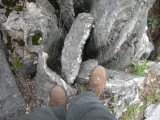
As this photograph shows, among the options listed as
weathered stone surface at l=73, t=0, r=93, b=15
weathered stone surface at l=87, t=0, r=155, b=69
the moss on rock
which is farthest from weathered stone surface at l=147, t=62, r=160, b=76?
the moss on rock

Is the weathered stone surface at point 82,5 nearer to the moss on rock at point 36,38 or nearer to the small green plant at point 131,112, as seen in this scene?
the moss on rock at point 36,38

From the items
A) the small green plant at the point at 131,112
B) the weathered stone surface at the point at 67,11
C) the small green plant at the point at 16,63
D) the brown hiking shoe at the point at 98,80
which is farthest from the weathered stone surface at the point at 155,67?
the small green plant at the point at 16,63

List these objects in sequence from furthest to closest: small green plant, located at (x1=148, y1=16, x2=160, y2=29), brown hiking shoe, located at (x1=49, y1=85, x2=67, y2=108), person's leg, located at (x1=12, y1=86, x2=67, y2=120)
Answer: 1. small green plant, located at (x1=148, y1=16, x2=160, y2=29)
2. brown hiking shoe, located at (x1=49, y1=85, x2=67, y2=108)
3. person's leg, located at (x1=12, y1=86, x2=67, y2=120)

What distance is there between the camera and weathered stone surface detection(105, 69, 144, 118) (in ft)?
11.0

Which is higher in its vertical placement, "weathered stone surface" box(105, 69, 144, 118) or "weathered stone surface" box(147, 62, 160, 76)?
"weathered stone surface" box(147, 62, 160, 76)

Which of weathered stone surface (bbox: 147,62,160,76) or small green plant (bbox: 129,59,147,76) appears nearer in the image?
small green plant (bbox: 129,59,147,76)

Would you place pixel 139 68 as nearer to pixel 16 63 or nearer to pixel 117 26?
pixel 117 26

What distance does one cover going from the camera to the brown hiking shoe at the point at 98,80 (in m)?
3.28

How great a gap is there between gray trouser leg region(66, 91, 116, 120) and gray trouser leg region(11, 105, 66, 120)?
32 cm

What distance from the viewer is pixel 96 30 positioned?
121 inches

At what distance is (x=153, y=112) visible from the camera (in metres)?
3.64

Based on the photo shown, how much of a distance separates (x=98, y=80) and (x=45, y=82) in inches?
48.5

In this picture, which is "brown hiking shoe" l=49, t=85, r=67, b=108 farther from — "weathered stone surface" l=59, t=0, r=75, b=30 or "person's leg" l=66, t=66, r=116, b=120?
"weathered stone surface" l=59, t=0, r=75, b=30

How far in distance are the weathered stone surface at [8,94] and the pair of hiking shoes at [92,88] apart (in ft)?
2.35
